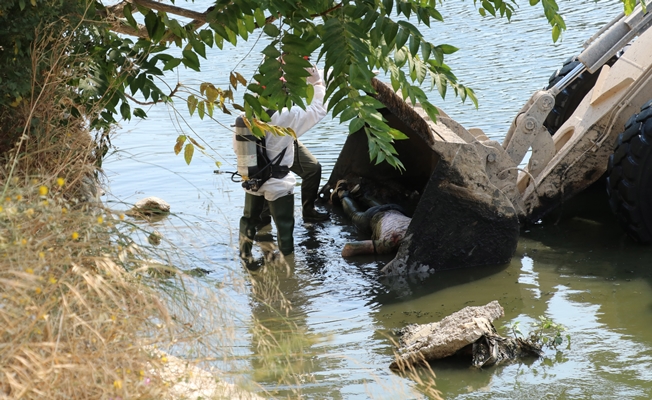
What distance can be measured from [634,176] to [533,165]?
1.06m

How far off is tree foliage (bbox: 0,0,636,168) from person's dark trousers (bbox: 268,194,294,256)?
8.73 ft

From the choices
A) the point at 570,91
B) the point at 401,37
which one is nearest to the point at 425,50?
the point at 401,37

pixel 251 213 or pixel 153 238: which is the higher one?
pixel 153 238

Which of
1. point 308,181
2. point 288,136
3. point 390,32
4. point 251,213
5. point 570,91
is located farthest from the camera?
point 308,181

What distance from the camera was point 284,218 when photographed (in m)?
7.19

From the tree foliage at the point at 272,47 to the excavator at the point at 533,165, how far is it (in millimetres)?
2130

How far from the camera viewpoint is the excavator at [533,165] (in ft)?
21.0

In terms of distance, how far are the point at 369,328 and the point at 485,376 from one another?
1120 millimetres

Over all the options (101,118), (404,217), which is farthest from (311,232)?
(101,118)

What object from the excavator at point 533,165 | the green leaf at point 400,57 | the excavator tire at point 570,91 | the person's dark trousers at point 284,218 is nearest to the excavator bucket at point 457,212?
the excavator at point 533,165

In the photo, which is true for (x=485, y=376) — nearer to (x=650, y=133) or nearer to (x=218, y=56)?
(x=650, y=133)

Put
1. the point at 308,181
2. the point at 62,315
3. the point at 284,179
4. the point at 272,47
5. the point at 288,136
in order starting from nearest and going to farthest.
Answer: the point at 62,315 → the point at 272,47 → the point at 288,136 → the point at 284,179 → the point at 308,181

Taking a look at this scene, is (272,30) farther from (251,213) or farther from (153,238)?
(251,213)

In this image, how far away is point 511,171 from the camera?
696cm
